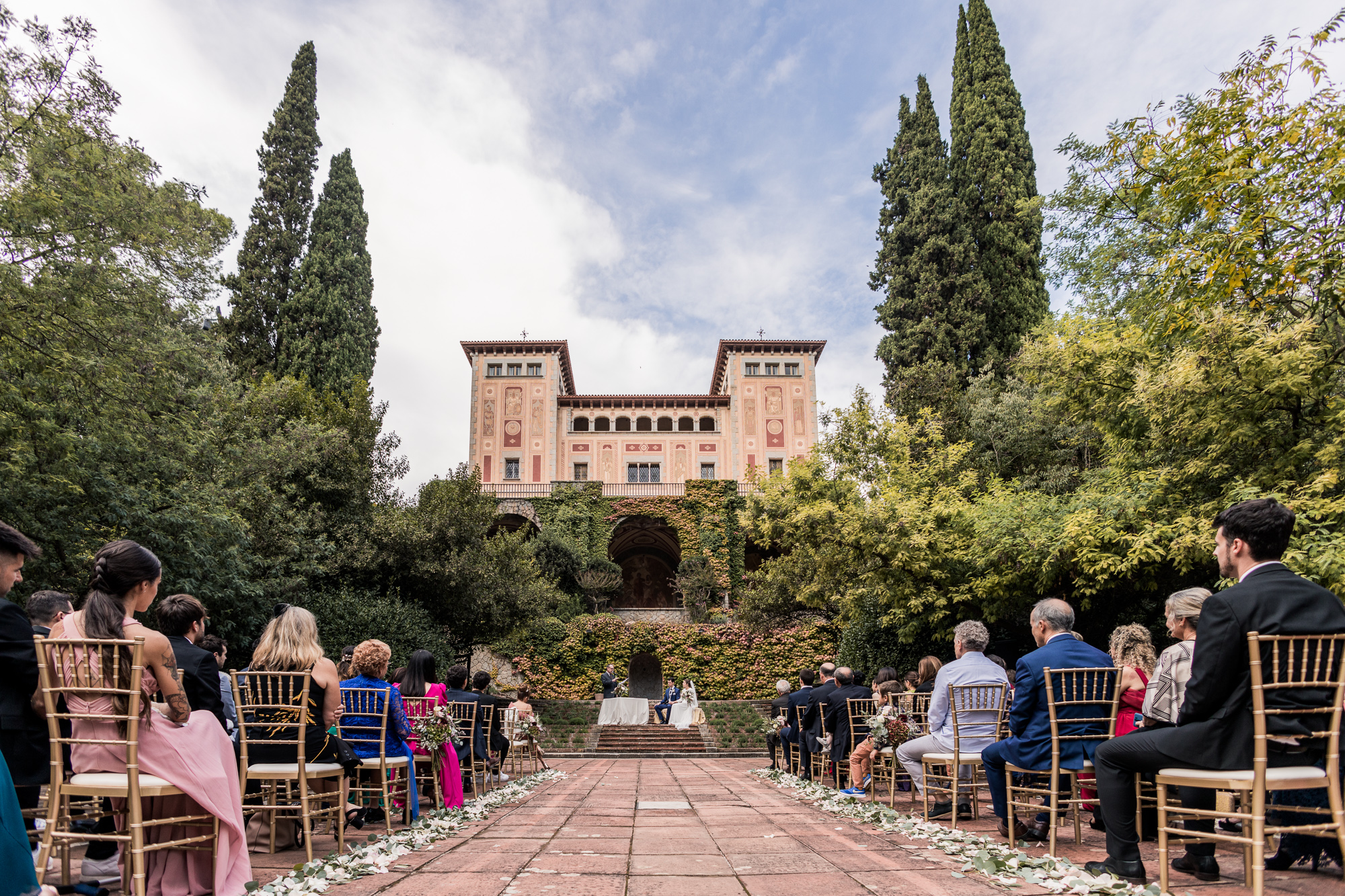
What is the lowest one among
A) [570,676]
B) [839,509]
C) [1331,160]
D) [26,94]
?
[570,676]

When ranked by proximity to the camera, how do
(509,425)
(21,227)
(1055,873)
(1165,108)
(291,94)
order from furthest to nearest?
(509,425), (291,94), (1165,108), (21,227), (1055,873)

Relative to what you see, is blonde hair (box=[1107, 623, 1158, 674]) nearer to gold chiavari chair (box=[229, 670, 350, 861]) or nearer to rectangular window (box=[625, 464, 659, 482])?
gold chiavari chair (box=[229, 670, 350, 861])

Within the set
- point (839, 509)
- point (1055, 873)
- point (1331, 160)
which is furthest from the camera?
point (839, 509)

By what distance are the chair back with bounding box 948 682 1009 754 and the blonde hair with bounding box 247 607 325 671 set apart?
384 centimetres

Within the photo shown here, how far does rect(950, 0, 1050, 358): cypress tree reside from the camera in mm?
23422

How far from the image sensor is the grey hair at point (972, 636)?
5.23 m

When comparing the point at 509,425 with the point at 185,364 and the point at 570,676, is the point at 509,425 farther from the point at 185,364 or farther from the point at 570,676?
the point at 185,364

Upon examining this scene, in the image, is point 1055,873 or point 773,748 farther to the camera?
point 773,748

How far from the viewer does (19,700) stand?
9.06 feet

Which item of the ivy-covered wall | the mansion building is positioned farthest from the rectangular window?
the ivy-covered wall

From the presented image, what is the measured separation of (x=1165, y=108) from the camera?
10.5m

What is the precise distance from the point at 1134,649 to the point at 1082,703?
3.85ft

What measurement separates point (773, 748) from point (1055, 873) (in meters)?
8.31

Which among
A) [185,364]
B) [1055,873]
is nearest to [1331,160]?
[1055,873]
